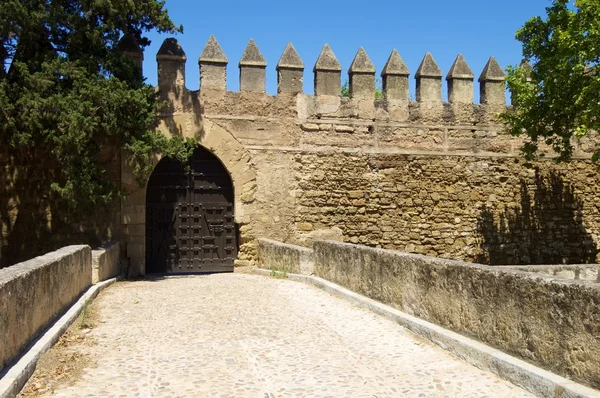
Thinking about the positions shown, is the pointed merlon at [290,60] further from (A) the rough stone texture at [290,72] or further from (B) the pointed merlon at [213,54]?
(B) the pointed merlon at [213,54]

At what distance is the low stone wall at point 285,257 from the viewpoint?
26.8ft

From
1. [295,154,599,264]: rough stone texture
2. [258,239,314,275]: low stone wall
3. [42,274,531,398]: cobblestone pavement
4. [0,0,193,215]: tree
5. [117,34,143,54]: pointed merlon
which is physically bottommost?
[42,274,531,398]: cobblestone pavement

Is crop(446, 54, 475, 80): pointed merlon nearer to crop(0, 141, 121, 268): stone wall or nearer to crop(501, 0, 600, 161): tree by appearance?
crop(501, 0, 600, 161): tree

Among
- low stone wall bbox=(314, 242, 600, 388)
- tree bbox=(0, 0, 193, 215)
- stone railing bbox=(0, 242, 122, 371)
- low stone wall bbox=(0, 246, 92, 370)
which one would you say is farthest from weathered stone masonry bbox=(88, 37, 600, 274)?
low stone wall bbox=(314, 242, 600, 388)

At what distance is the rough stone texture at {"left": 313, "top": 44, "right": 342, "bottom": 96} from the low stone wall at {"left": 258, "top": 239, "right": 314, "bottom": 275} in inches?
121

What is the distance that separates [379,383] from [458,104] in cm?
898

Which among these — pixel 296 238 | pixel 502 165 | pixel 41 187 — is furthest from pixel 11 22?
pixel 502 165

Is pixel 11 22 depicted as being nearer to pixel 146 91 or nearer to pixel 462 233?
pixel 146 91

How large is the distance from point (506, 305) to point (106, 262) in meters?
5.83

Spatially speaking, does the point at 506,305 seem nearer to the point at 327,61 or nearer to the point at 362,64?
the point at 327,61

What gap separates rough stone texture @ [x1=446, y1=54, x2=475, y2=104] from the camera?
1160cm

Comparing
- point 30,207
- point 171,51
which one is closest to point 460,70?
point 171,51

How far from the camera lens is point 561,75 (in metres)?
8.92

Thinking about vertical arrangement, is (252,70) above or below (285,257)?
above
